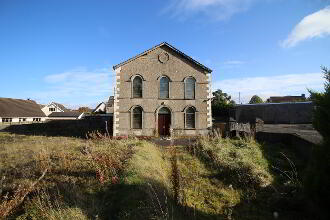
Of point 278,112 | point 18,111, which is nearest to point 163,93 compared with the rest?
point 278,112

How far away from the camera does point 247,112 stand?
39969 millimetres

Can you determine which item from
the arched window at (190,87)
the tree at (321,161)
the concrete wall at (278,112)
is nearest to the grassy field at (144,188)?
the tree at (321,161)

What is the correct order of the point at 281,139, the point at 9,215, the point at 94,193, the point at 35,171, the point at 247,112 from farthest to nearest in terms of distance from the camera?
the point at 247,112
the point at 281,139
the point at 35,171
the point at 94,193
the point at 9,215

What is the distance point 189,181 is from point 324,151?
19.3 ft

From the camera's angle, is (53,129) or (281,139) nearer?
(281,139)

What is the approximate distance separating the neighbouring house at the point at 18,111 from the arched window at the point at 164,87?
3634 cm

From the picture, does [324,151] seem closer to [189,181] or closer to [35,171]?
[189,181]

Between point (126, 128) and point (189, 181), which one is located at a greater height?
point (126, 128)

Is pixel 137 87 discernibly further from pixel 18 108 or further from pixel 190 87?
pixel 18 108

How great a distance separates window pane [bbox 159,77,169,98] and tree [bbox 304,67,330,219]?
18.0 m

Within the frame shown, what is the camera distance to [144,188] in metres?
7.83

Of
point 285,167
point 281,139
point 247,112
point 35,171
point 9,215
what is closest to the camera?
point 9,215

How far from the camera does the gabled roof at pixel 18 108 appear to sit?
4942 cm

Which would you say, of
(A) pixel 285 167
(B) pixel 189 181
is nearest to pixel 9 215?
(B) pixel 189 181
